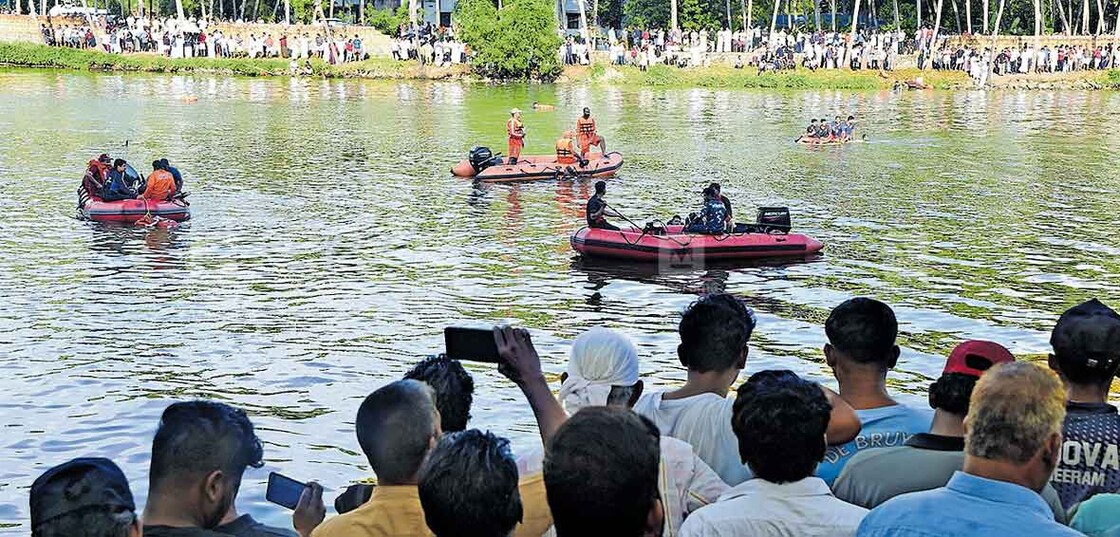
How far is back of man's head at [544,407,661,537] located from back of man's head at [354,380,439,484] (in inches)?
34.0

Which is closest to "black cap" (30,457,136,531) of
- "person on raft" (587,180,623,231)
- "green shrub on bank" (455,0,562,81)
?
"person on raft" (587,180,623,231)

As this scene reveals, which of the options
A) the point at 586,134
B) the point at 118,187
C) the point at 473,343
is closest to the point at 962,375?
the point at 473,343

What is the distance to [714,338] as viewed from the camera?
5.45m

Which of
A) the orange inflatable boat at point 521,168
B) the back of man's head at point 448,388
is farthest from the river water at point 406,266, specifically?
the back of man's head at point 448,388

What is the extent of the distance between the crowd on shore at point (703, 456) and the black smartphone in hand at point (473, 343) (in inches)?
1.7

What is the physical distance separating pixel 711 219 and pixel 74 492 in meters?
16.5

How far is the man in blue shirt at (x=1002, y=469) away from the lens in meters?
3.72

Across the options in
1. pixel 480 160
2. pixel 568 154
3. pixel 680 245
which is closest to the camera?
pixel 680 245

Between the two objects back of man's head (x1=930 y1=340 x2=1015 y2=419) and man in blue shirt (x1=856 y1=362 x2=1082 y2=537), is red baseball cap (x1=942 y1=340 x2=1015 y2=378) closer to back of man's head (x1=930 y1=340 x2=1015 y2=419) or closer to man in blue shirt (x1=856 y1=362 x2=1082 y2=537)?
back of man's head (x1=930 y1=340 x2=1015 y2=419)

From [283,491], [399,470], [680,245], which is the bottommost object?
[680,245]

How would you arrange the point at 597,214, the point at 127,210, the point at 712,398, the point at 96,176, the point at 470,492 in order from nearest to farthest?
the point at 470,492, the point at 712,398, the point at 597,214, the point at 127,210, the point at 96,176

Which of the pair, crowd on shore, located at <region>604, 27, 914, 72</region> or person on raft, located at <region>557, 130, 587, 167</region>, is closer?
person on raft, located at <region>557, 130, 587, 167</region>

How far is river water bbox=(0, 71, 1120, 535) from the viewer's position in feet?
42.4

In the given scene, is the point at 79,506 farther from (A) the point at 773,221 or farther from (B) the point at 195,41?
(B) the point at 195,41
